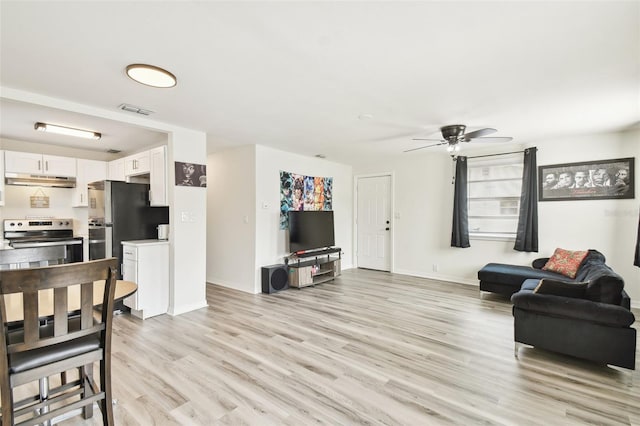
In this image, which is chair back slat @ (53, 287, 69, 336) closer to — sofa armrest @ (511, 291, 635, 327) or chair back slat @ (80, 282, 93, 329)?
chair back slat @ (80, 282, 93, 329)

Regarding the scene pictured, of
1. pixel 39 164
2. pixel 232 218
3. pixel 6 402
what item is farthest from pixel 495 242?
pixel 39 164

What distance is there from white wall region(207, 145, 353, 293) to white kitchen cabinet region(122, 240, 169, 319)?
4.20 feet

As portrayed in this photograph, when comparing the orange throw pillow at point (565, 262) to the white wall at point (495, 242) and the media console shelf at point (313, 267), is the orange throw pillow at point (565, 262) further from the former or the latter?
the media console shelf at point (313, 267)

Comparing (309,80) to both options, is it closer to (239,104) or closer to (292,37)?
(292,37)

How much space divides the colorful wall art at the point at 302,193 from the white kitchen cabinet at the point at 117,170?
2.50 meters

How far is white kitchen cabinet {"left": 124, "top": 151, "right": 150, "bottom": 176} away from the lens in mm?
4109

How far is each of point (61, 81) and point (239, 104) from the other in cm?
147

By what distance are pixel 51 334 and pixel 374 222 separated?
5.62m

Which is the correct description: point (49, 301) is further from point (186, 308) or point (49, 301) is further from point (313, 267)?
point (313, 267)

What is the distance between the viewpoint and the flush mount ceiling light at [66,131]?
3.63 metres

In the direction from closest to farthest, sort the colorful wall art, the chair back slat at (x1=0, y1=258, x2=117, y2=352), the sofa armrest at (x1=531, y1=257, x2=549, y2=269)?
1. the chair back slat at (x1=0, y1=258, x2=117, y2=352)
2. the sofa armrest at (x1=531, y1=257, x2=549, y2=269)
3. the colorful wall art

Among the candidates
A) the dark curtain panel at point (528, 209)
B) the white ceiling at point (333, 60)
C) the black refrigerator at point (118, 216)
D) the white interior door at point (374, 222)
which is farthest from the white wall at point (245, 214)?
the dark curtain panel at point (528, 209)

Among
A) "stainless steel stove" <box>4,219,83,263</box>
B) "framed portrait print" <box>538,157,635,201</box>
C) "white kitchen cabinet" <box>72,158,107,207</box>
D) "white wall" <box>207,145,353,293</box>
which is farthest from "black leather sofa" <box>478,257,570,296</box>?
"white kitchen cabinet" <box>72,158,107,207</box>

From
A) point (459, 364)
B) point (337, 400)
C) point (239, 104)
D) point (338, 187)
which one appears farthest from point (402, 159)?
point (337, 400)
